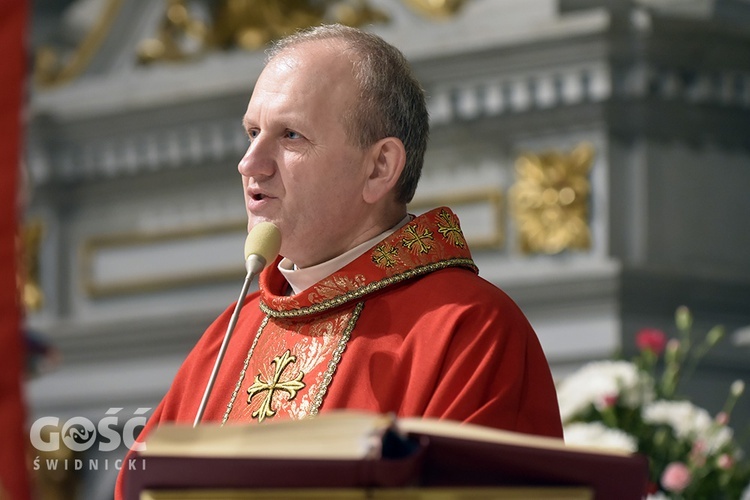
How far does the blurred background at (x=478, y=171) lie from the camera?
4895mm

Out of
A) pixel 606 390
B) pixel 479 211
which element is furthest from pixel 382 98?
pixel 479 211

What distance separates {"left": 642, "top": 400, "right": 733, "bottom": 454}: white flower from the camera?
11.8ft

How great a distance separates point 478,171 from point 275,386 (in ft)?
9.64

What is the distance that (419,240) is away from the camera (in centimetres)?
236

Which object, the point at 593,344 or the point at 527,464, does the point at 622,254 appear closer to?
the point at 593,344

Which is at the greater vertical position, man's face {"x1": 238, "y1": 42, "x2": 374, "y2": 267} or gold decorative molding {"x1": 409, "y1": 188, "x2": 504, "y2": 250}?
man's face {"x1": 238, "y1": 42, "x2": 374, "y2": 267}

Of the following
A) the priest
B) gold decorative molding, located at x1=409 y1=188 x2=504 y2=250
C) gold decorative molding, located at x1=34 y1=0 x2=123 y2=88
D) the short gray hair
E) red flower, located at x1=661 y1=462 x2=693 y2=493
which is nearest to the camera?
the priest

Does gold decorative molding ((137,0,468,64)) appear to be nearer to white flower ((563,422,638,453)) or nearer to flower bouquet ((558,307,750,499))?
flower bouquet ((558,307,750,499))

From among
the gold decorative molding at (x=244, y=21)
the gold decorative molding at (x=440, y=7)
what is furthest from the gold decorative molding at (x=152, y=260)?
the gold decorative molding at (x=440, y=7)

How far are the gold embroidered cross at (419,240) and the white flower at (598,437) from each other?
119 cm

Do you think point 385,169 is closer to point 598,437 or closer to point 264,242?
point 264,242

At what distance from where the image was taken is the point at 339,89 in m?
2.32

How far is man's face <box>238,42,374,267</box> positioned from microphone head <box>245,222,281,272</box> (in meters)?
0.16

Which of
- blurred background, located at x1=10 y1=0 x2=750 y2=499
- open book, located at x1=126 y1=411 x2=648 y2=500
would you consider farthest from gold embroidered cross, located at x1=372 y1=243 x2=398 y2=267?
blurred background, located at x1=10 y1=0 x2=750 y2=499
